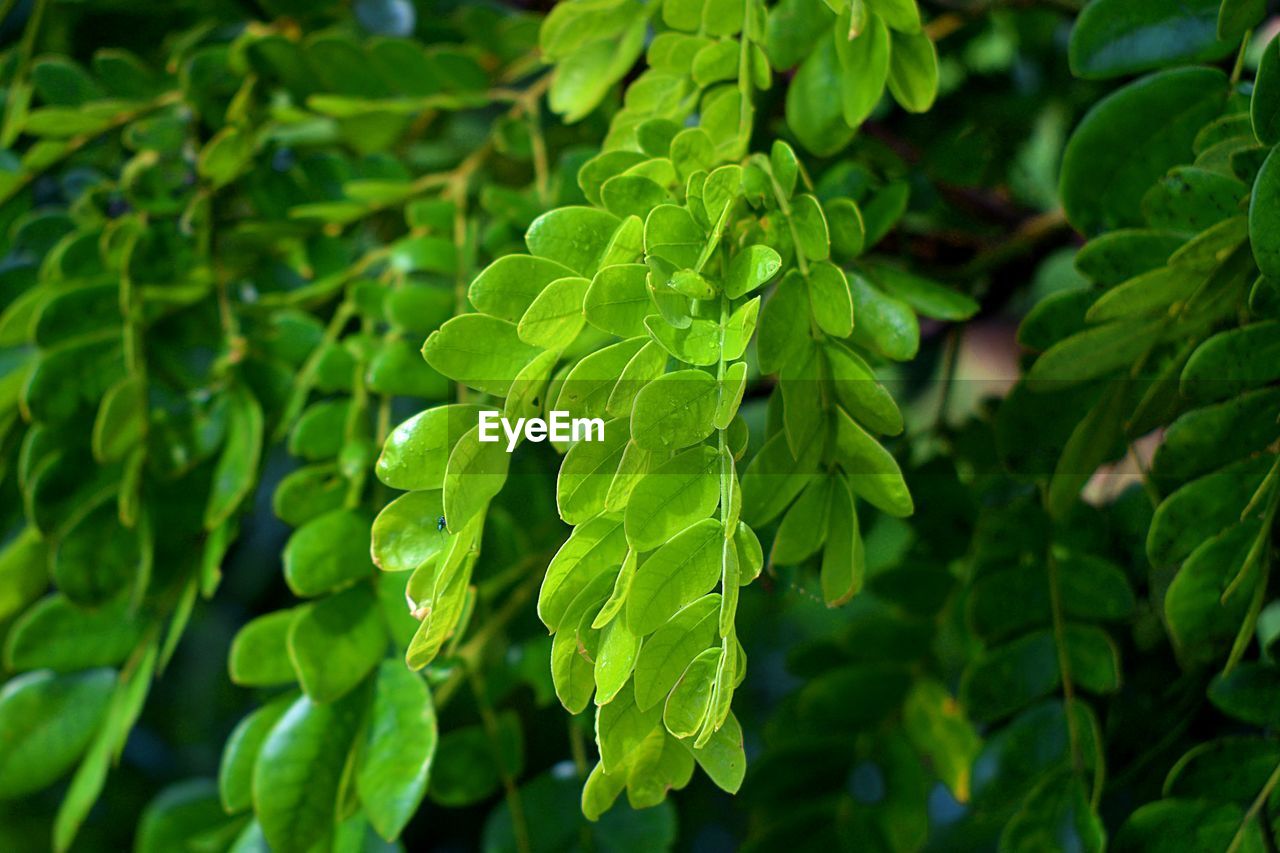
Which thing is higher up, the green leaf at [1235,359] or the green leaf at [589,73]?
the green leaf at [589,73]

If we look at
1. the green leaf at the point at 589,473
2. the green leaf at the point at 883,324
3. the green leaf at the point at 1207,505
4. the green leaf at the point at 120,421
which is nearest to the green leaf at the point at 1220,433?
the green leaf at the point at 1207,505

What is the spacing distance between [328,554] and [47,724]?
20 centimetres

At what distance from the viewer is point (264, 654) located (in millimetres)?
461

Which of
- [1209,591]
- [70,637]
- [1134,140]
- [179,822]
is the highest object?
[1134,140]

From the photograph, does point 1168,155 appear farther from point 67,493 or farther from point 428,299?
point 67,493

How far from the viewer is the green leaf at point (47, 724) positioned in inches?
20.5

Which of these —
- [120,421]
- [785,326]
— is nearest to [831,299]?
[785,326]

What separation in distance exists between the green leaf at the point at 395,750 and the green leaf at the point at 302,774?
0.4 inches

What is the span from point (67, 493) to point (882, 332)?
40 centimetres

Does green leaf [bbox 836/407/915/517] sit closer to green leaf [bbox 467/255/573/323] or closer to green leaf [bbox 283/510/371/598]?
green leaf [bbox 467/255/573/323]

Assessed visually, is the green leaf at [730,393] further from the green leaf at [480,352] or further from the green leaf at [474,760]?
the green leaf at [474,760]

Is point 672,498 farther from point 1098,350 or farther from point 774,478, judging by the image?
point 1098,350

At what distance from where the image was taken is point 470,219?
22.8 inches

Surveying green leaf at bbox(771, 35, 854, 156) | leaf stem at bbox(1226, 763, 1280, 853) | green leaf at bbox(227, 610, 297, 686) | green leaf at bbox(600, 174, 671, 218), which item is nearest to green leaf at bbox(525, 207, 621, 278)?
green leaf at bbox(600, 174, 671, 218)
